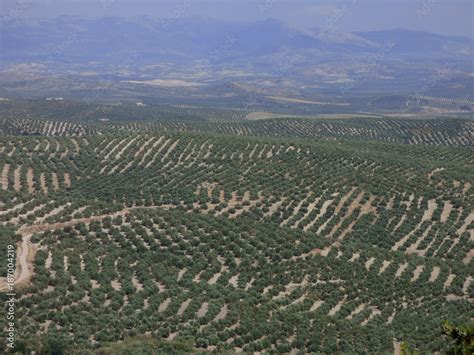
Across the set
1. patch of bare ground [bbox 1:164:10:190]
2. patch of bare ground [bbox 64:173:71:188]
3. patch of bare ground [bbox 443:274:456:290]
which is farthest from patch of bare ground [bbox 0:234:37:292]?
patch of bare ground [bbox 443:274:456:290]

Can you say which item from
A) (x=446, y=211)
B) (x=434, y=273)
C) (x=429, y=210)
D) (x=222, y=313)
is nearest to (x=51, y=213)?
(x=222, y=313)

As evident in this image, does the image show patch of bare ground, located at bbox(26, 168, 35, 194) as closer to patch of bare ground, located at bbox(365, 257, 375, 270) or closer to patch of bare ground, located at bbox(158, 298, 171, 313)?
patch of bare ground, located at bbox(158, 298, 171, 313)

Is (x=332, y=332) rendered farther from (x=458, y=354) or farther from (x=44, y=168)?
(x=44, y=168)

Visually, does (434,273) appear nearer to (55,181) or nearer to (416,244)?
(416,244)

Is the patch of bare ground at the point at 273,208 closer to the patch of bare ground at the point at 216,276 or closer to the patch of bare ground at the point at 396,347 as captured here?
the patch of bare ground at the point at 216,276

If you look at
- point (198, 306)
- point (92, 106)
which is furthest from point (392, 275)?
point (92, 106)
